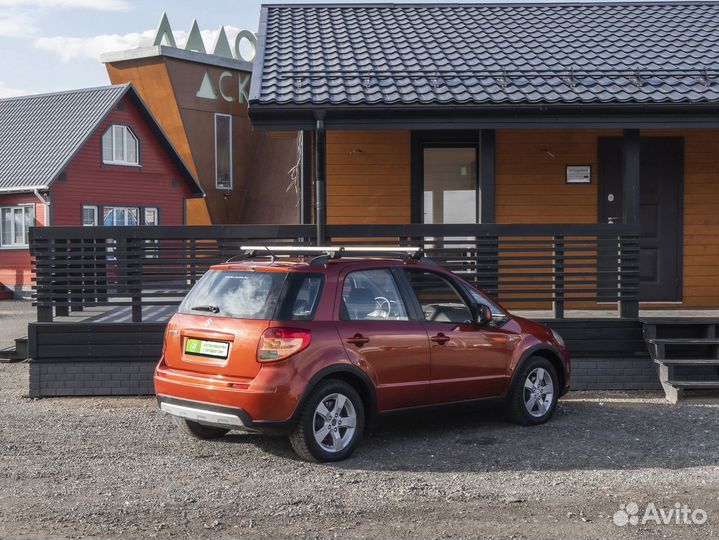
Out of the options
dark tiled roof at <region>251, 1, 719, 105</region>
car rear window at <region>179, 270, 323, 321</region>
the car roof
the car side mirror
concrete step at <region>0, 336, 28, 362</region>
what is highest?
dark tiled roof at <region>251, 1, 719, 105</region>

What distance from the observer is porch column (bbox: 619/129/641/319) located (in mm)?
11312

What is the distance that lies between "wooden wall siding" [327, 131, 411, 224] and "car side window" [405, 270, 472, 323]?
480 centimetres

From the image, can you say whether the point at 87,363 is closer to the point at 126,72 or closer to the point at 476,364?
the point at 476,364

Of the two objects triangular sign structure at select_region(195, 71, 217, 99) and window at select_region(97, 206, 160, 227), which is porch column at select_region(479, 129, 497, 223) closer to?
window at select_region(97, 206, 160, 227)

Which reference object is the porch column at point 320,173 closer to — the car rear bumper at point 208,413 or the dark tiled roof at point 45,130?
the car rear bumper at point 208,413

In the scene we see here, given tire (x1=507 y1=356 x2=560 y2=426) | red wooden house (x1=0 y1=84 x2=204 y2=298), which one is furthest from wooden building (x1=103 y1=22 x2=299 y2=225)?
tire (x1=507 y1=356 x2=560 y2=426)

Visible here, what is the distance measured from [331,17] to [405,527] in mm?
11010

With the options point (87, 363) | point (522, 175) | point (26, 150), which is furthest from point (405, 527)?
point (26, 150)

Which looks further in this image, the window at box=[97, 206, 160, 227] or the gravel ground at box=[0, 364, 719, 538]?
the window at box=[97, 206, 160, 227]

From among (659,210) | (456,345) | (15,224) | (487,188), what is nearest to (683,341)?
(487,188)

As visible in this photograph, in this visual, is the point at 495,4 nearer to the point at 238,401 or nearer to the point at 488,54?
the point at 488,54

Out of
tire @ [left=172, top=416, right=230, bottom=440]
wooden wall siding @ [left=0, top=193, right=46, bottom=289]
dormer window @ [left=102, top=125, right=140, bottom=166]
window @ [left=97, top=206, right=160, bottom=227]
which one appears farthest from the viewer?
dormer window @ [left=102, top=125, right=140, bottom=166]

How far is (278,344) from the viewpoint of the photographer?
23.4 ft

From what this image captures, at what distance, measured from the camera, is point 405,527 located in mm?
5652
